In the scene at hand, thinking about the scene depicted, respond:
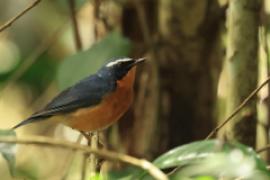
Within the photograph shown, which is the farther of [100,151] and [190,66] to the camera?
[190,66]

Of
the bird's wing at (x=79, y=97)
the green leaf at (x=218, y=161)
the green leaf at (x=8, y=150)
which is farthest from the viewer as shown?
the bird's wing at (x=79, y=97)

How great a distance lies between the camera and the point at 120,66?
3.44 metres

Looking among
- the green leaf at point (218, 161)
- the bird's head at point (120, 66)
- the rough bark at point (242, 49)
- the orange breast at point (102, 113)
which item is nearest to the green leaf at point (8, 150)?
the green leaf at point (218, 161)

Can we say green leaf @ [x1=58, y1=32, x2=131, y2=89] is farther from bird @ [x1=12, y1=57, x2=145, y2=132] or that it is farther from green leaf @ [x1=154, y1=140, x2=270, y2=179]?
green leaf @ [x1=154, y1=140, x2=270, y2=179]

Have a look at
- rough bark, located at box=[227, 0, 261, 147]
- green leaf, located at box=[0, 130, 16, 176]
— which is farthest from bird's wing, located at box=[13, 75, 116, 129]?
green leaf, located at box=[0, 130, 16, 176]

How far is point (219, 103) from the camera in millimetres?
3881

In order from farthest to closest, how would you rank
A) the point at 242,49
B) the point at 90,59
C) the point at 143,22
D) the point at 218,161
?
the point at 143,22, the point at 90,59, the point at 242,49, the point at 218,161

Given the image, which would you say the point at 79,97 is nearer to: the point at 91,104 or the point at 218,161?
the point at 91,104

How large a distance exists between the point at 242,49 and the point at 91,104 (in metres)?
0.85

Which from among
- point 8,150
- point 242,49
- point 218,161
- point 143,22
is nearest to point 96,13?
point 143,22

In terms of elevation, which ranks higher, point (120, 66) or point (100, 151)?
point (120, 66)

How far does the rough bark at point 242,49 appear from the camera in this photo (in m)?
2.71

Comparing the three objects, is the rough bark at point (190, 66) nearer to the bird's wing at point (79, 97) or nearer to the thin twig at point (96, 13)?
the thin twig at point (96, 13)

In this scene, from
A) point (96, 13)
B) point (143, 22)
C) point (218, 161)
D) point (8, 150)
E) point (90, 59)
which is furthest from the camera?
point (96, 13)
